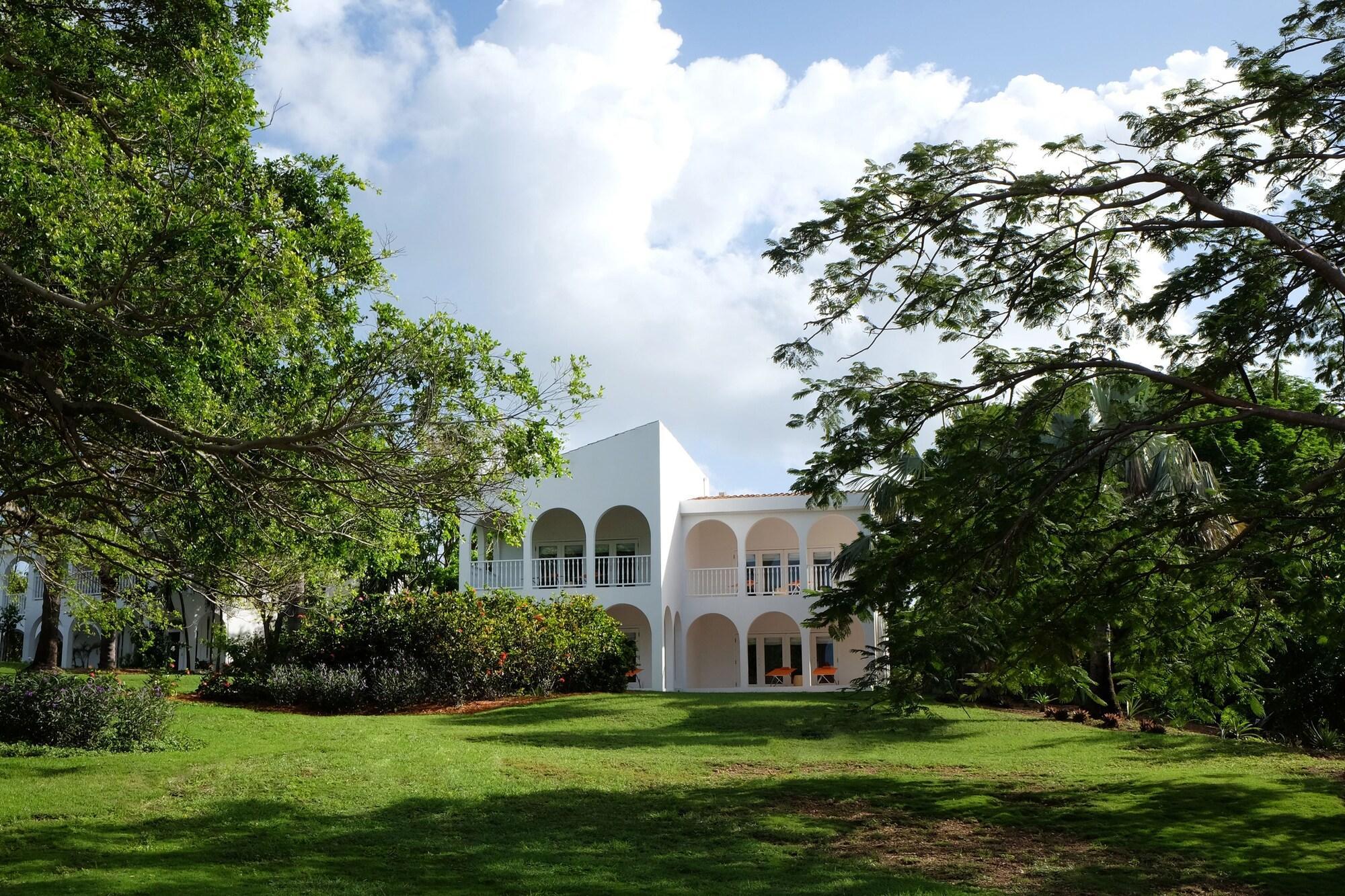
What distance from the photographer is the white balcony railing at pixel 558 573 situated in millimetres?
30031

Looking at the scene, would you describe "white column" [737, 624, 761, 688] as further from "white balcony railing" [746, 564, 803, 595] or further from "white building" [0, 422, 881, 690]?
"white balcony railing" [746, 564, 803, 595]

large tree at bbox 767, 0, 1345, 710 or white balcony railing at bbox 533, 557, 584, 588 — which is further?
white balcony railing at bbox 533, 557, 584, 588

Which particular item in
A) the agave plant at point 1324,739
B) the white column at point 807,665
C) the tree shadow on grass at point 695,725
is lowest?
the agave plant at point 1324,739

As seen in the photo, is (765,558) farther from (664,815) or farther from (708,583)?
(664,815)

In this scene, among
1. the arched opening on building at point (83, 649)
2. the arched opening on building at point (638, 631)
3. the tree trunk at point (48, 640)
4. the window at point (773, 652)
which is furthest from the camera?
the arched opening on building at point (83, 649)

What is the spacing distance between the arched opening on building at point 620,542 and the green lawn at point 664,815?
45.4ft

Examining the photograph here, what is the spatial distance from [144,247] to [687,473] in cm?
2651

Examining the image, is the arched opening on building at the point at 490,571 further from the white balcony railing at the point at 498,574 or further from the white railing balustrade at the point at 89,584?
the white railing balustrade at the point at 89,584

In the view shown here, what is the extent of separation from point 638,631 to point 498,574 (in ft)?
14.6

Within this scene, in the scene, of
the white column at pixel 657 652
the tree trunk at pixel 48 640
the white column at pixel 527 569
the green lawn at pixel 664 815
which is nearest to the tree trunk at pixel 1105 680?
the green lawn at pixel 664 815

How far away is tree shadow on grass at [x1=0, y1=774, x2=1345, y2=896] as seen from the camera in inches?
329

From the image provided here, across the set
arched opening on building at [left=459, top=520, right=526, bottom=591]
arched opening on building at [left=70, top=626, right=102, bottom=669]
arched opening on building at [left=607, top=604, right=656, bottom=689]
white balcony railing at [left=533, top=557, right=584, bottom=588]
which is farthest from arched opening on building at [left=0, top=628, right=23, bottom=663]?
arched opening on building at [left=607, top=604, right=656, bottom=689]

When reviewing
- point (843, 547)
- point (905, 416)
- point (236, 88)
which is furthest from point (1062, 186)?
point (843, 547)

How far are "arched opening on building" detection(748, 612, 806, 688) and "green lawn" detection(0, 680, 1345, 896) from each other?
1579cm
